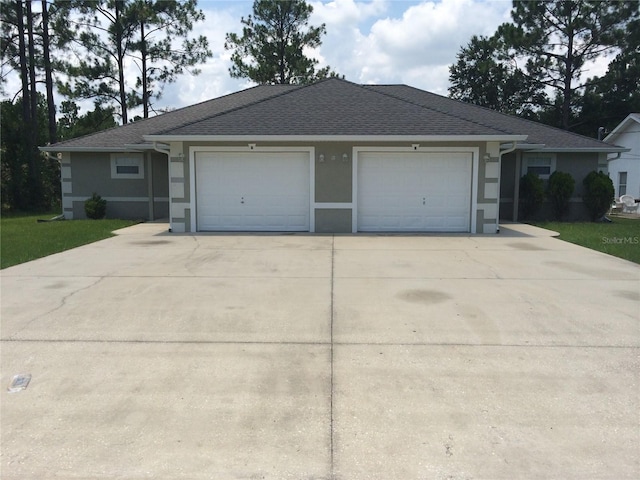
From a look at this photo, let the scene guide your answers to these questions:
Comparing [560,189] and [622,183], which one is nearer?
[560,189]

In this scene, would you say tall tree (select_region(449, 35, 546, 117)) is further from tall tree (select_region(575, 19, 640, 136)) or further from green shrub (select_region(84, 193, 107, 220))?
green shrub (select_region(84, 193, 107, 220))

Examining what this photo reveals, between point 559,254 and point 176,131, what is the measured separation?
32.0 ft

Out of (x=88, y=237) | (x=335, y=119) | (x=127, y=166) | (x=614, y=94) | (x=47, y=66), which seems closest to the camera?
(x=88, y=237)

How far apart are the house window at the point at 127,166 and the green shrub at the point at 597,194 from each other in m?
15.7

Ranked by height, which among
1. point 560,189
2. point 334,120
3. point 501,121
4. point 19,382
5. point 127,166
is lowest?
point 19,382

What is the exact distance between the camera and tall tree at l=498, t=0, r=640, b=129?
30.4m

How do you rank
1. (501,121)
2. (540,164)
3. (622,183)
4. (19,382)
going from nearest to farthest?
(19,382)
(540,164)
(501,121)
(622,183)

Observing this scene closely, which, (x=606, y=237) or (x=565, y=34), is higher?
(x=565, y=34)

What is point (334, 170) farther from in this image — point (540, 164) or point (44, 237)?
point (540, 164)

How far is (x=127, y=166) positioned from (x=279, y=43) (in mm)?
19496

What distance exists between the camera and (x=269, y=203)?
1393 cm

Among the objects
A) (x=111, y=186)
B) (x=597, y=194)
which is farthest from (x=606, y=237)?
(x=111, y=186)

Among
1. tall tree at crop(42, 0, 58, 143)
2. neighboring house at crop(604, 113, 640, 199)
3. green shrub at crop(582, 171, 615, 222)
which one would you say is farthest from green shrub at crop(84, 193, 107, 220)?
neighboring house at crop(604, 113, 640, 199)

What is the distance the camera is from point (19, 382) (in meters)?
4.22
